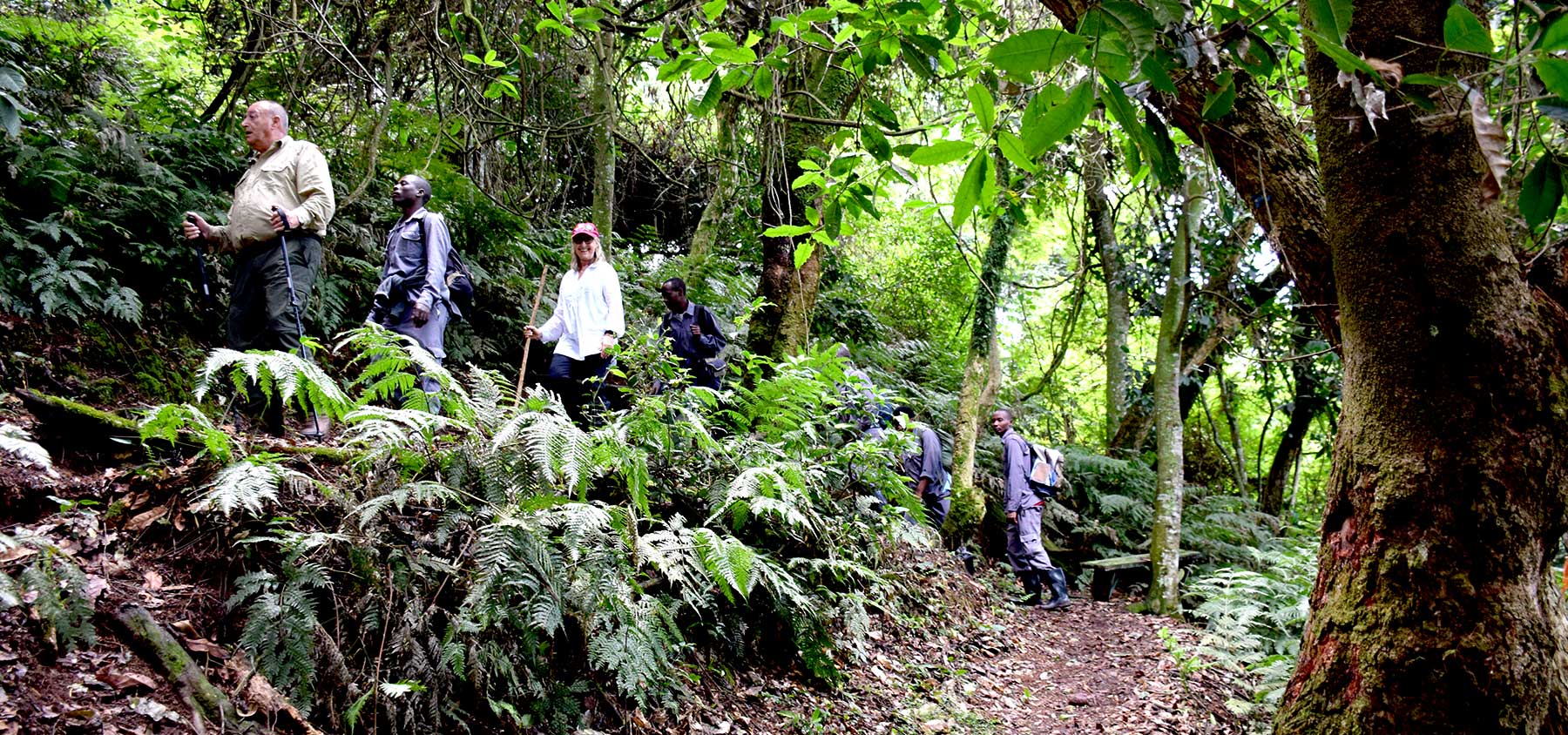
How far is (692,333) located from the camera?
7199mm

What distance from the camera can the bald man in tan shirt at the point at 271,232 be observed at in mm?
5129

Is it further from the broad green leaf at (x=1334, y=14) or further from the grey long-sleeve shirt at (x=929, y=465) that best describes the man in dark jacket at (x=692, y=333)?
the broad green leaf at (x=1334, y=14)

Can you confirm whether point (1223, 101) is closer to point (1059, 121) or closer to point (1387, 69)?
point (1387, 69)

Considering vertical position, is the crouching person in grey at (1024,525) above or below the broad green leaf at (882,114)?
below

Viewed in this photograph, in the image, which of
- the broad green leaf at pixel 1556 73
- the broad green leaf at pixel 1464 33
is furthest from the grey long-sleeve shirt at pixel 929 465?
the broad green leaf at pixel 1556 73

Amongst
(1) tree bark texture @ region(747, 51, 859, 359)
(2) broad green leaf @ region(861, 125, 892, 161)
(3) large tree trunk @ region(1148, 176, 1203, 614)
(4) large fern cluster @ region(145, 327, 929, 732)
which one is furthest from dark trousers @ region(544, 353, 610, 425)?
(3) large tree trunk @ region(1148, 176, 1203, 614)

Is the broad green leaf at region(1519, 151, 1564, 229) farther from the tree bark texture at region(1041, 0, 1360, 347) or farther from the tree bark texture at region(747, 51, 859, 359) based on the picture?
the tree bark texture at region(747, 51, 859, 359)

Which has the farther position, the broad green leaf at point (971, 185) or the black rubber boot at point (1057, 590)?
the black rubber boot at point (1057, 590)

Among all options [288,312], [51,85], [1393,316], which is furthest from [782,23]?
[51,85]

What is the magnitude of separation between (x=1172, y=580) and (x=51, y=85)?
11.8 metres

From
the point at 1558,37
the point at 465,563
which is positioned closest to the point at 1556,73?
the point at 1558,37

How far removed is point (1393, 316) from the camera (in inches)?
106

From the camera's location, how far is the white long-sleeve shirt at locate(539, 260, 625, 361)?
646 centimetres

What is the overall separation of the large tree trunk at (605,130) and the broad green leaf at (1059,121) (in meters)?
5.94
